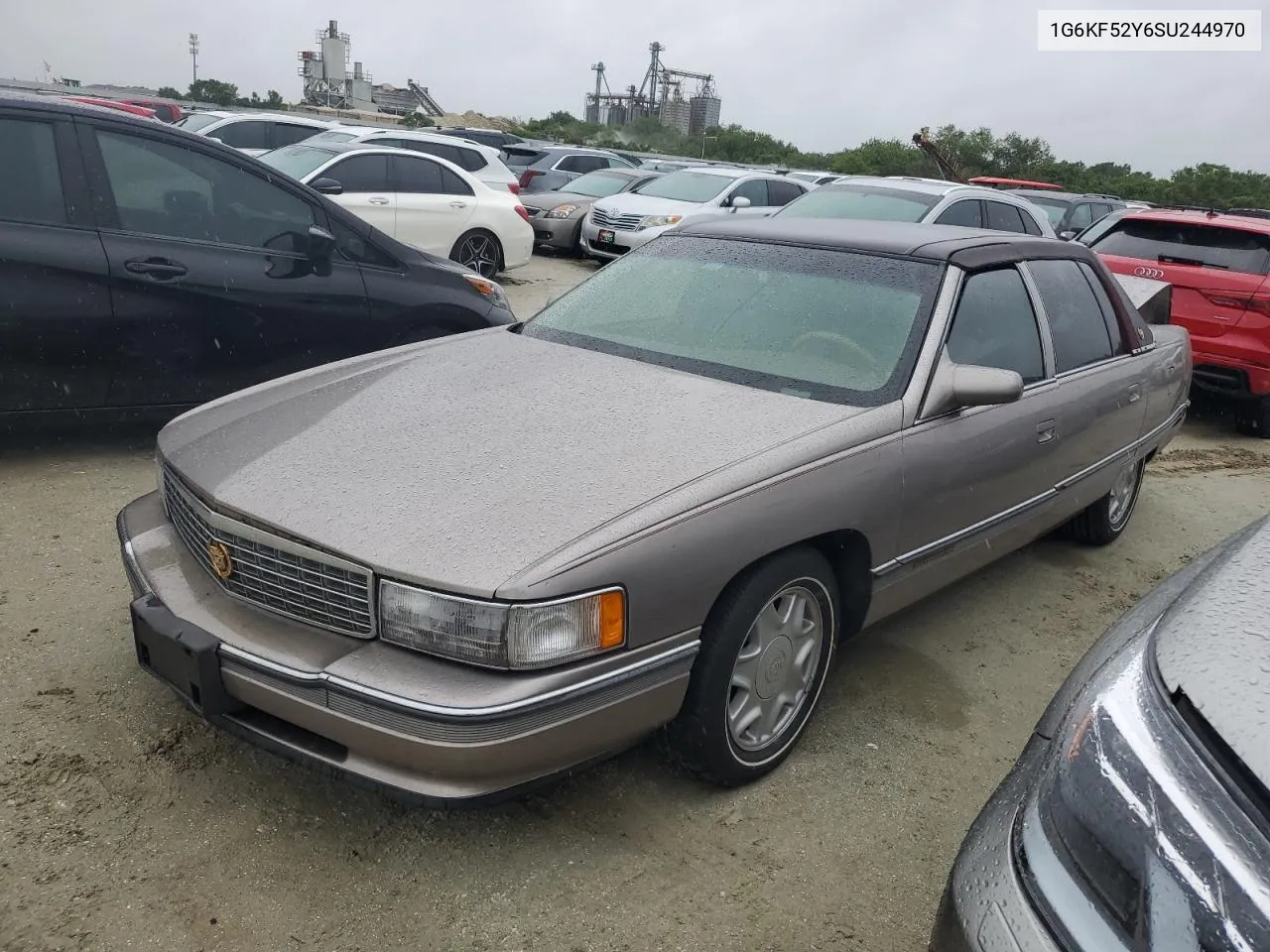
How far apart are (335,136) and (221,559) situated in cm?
1029

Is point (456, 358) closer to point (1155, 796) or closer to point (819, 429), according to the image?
point (819, 429)

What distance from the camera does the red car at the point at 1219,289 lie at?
7277 millimetres

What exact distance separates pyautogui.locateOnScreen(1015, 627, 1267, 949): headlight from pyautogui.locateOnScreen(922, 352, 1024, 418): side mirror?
169cm

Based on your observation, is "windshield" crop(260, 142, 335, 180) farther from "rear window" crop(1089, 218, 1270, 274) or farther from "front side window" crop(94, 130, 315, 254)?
"rear window" crop(1089, 218, 1270, 274)

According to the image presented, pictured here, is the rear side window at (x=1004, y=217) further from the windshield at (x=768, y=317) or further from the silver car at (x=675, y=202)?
the windshield at (x=768, y=317)

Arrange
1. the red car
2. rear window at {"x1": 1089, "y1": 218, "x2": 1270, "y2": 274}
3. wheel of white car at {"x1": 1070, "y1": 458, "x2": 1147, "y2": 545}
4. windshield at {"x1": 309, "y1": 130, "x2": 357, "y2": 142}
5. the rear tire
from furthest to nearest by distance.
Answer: windshield at {"x1": 309, "y1": 130, "x2": 357, "y2": 142}
the rear tire
rear window at {"x1": 1089, "y1": 218, "x2": 1270, "y2": 274}
the red car
wheel of white car at {"x1": 1070, "y1": 458, "x2": 1147, "y2": 545}

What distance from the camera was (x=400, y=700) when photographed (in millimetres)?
2201

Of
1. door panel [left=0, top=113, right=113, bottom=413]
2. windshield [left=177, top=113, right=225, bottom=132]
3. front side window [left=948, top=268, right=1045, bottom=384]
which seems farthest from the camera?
windshield [left=177, top=113, right=225, bottom=132]

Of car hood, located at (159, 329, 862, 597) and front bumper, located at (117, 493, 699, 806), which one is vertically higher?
car hood, located at (159, 329, 862, 597)

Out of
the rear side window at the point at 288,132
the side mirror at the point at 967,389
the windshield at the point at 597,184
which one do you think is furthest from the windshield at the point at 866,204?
the rear side window at the point at 288,132

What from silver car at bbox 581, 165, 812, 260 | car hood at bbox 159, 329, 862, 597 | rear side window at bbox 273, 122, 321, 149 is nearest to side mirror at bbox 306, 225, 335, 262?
car hood at bbox 159, 329, 862, 597

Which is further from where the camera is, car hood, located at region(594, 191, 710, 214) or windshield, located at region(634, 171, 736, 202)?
windshield, located at region(634, 171, 736, 202)

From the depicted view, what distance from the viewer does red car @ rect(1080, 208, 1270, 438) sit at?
7277mm

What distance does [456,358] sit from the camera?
3615 millimetres
